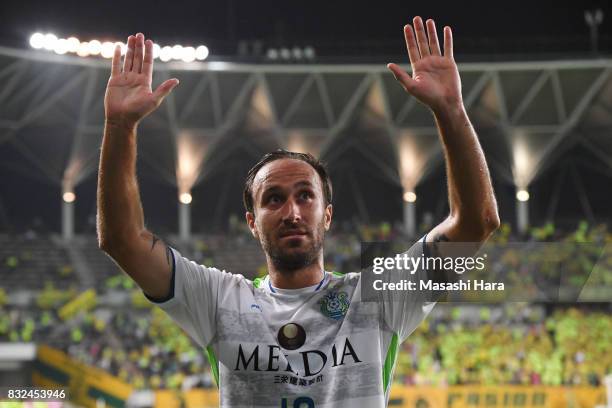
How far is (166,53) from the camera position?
28016mm

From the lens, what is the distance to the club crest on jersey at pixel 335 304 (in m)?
3.37

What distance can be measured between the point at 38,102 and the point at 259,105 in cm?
780

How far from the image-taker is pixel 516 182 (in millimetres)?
32781

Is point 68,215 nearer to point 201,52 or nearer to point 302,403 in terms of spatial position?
point 201,52

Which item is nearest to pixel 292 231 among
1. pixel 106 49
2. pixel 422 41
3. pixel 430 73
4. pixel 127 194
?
pixel 127 194

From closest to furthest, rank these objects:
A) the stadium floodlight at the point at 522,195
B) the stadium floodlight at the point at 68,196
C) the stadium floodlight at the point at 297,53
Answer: the stadium floodlight at the point at 297,53 → the stadium floodlight at the point at 522,195 → the stadium floodlight at the point at 68,196

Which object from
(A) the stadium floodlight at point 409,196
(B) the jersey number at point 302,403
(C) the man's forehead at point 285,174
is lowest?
(B) the jersey number at point 302,403

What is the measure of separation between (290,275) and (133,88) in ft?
3.14

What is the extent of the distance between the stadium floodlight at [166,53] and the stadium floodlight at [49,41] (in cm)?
335

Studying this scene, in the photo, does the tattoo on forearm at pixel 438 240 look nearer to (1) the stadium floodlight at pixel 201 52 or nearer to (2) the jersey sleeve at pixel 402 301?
(2) the jersey sleeve at pixel 402 301

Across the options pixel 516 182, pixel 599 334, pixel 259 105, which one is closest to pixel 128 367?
pixel 259 105

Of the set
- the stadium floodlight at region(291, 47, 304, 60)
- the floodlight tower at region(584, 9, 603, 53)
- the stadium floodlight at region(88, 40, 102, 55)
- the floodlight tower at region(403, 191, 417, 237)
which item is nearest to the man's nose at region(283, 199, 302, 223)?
the stadium floodlight at region(88, 40, 102, 55)

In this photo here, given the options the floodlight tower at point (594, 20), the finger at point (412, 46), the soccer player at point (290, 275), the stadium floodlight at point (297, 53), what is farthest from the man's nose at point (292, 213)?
the floodlight tower at point (594, 20)

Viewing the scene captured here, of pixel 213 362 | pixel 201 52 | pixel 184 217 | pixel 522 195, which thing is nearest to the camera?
pixel 213 362
